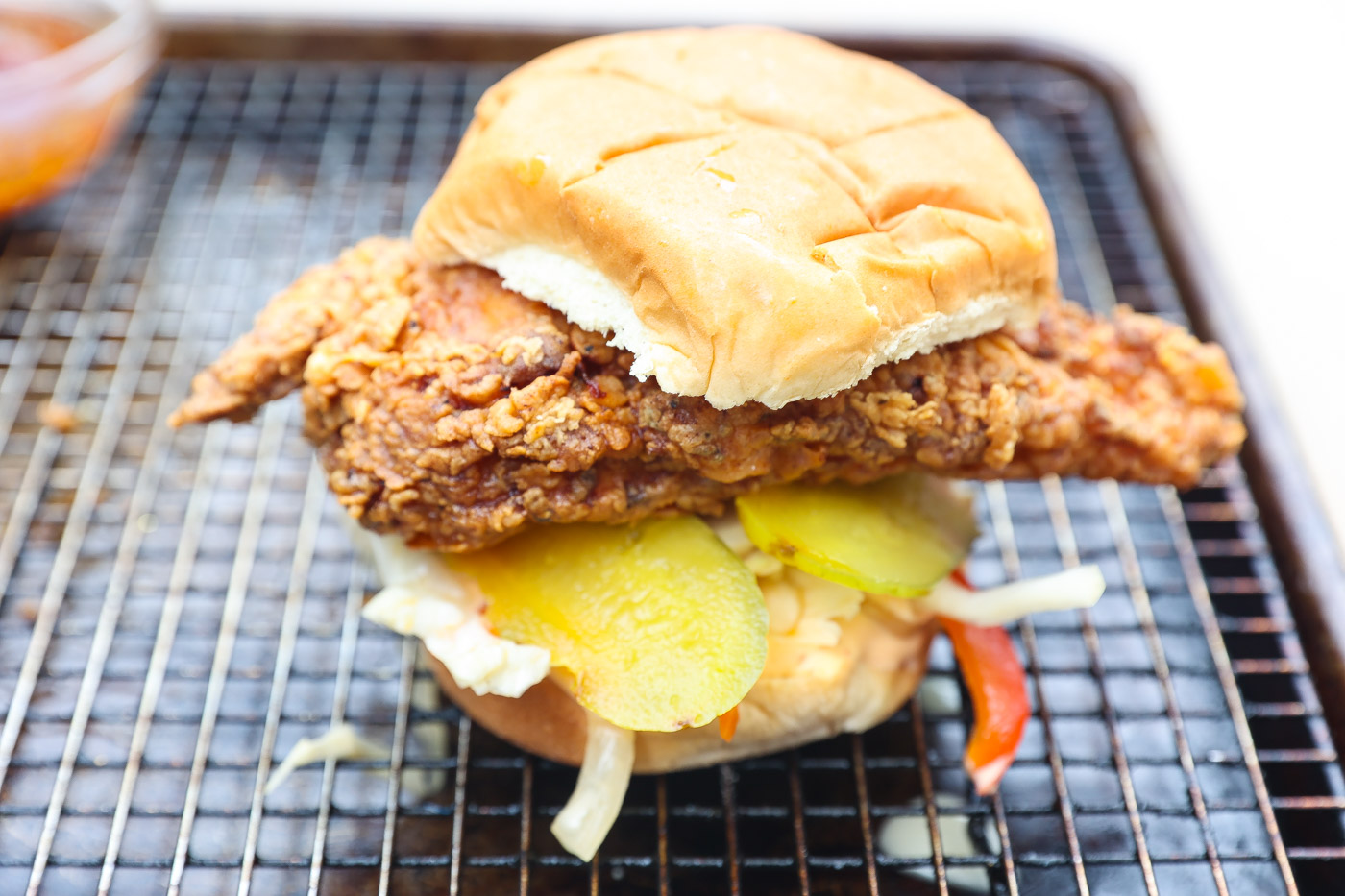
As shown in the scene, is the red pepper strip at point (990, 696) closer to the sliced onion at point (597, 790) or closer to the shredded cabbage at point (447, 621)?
the sliced onion at point (597, 790)

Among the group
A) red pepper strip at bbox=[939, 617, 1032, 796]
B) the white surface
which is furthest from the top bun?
the white surface

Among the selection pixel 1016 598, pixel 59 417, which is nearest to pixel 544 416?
pixel 1016 598

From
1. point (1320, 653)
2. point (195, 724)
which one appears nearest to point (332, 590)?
point (195, 724)

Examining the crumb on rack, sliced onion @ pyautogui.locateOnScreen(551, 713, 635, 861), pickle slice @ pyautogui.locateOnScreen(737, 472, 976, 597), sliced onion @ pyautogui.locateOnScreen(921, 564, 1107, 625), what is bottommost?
the crumb on rack

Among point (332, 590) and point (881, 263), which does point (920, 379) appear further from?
point (332, 590)

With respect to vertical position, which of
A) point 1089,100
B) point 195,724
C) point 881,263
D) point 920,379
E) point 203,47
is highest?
point 881,263

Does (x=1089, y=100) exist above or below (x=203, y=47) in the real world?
above

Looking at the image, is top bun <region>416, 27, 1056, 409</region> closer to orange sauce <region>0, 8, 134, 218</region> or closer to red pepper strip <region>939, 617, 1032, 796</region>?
red pepper strip <region>939, 617, 1032, 796</region>

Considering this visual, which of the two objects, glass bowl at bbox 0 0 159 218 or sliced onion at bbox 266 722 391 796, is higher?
glass bowl at bbox 0 0 159 218
